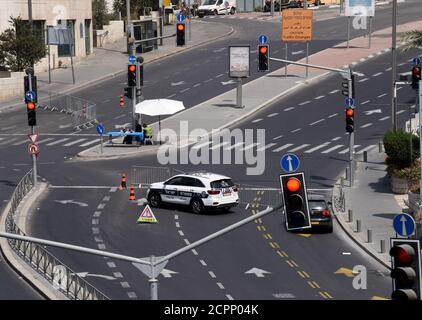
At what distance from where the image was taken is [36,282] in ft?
112

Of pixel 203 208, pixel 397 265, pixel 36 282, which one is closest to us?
pixel 397 265

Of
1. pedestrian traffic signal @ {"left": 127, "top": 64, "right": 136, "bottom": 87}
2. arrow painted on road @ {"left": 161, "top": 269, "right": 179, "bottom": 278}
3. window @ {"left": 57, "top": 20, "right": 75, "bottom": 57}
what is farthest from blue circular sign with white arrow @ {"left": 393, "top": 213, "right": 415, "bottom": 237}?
window @ {"left": 57, "top": 20, "right": 75, "bottom": 57}

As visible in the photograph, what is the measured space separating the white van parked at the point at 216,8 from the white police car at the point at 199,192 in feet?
267

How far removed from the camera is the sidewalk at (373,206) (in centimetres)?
4134

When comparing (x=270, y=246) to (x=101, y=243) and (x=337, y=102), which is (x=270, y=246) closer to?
(x=101, y=243)

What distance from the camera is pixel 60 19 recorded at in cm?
9644

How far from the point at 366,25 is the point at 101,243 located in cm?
6970

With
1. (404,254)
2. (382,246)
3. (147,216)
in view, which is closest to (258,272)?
Answer: (382,246)

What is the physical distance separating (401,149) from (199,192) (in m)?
10.6

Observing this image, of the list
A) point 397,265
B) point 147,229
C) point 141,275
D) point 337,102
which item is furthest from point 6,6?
point 397,265

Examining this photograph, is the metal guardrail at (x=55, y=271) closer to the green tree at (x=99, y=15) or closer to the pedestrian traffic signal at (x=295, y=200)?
the pedestrian traffic signal at (x=295, y=200)

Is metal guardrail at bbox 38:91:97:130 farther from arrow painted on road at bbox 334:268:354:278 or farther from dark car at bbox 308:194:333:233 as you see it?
arrow painted on road at bbox 334:268:354:278

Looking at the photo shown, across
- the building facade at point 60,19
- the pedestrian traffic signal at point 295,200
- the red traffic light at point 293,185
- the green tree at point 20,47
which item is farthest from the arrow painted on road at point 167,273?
the building facade at point 60,19

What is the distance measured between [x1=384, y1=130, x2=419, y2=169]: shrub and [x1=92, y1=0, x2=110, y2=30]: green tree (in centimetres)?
6129
